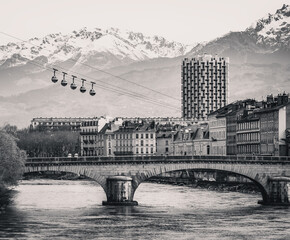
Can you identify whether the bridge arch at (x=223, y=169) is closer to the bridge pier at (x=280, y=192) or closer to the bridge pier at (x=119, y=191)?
the bridge pier at (x=280, y=192)

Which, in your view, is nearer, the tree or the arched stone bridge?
the tree

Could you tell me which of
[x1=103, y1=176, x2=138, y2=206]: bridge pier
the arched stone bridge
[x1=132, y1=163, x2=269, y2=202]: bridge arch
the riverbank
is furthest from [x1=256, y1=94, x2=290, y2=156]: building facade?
[x1=103, y1=176, x2=138, y2=206]: bridge pier

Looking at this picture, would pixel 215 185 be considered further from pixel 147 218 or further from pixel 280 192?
pixel 147 218

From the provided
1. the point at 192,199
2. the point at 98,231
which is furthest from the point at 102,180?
the point at 98,231

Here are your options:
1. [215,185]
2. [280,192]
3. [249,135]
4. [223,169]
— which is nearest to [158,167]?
[223,169]

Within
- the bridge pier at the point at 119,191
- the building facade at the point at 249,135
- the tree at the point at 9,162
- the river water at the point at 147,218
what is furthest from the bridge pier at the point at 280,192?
the building facade at the point at 249,135

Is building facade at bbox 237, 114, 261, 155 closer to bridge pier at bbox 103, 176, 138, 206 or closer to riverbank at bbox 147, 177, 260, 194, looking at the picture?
riverbank at bbox 147, 177, 260, 194
